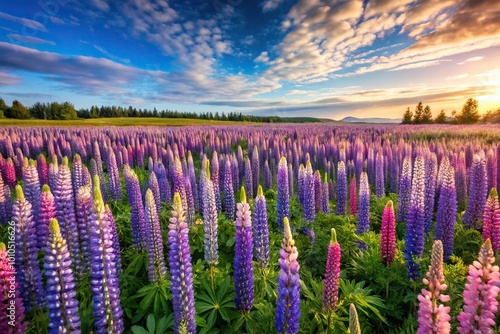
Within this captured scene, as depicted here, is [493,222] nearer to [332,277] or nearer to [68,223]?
[332,277]

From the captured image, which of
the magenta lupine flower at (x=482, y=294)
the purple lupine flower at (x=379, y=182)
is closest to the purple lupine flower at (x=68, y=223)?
the magenta lupine flower at (x=482, y=294)

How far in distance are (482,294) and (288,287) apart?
1.12m

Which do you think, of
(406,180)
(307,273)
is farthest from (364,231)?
(406,180)

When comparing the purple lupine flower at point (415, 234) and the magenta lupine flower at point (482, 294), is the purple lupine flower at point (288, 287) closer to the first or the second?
the magenta lupine flower at point (482, 294)

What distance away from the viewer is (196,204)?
5637 mm

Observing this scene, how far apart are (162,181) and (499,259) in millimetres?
5409

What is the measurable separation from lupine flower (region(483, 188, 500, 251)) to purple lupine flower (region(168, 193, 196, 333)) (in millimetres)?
3452


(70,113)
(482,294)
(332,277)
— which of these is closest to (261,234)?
(332,277)

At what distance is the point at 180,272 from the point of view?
7.32 ft

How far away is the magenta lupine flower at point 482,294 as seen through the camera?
149 centimetres

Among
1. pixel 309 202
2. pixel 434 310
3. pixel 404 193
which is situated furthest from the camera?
pixel 404 193

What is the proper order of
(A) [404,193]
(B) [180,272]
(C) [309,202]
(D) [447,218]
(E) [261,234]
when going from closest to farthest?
(B) [180,272], (E) [261,234], (D) [447,218], (C) [309,202], (A) [404,193]

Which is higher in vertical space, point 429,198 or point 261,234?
point 261,234

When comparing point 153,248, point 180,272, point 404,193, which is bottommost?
point 404,193
